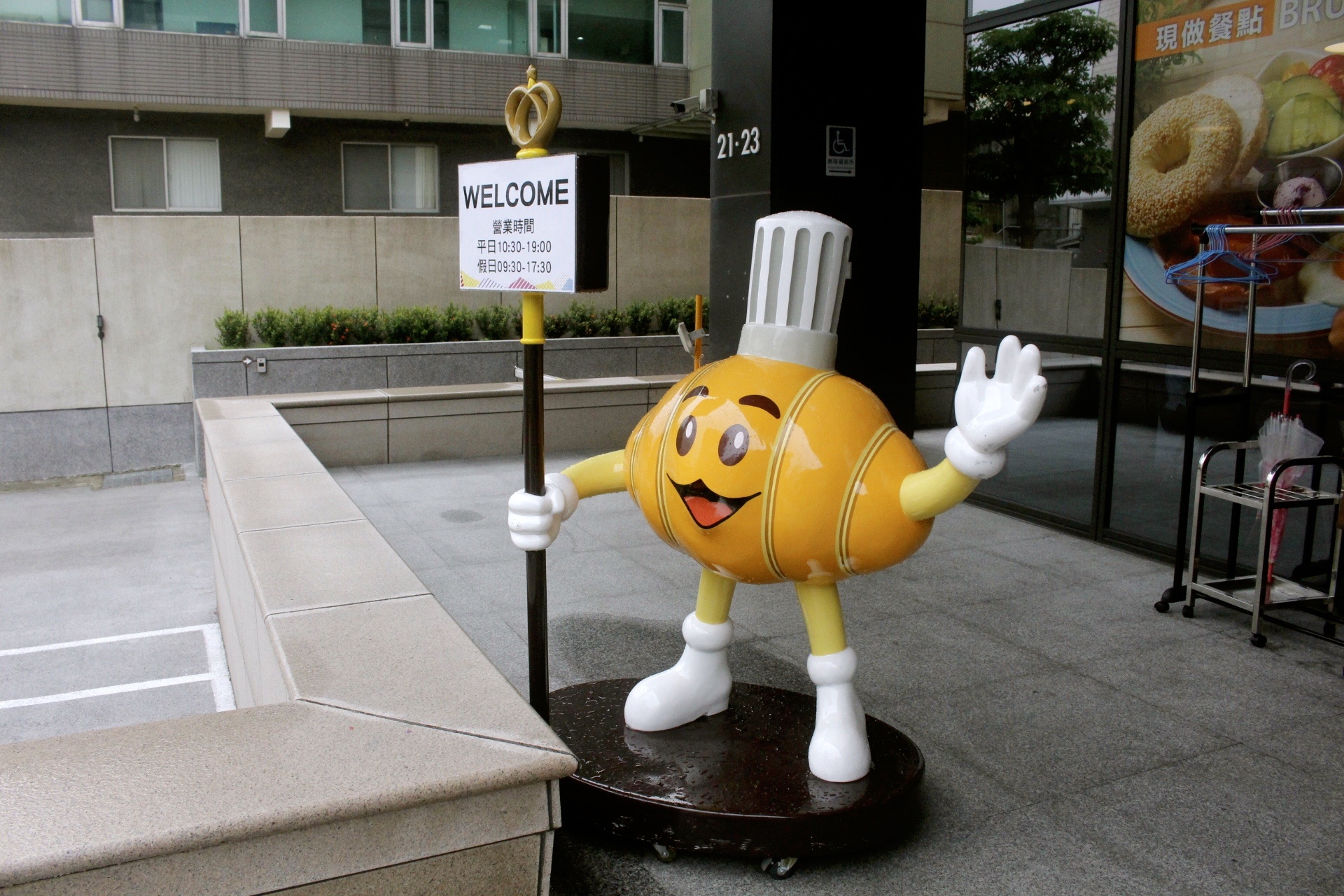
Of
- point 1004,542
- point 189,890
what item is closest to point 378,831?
point 189,890

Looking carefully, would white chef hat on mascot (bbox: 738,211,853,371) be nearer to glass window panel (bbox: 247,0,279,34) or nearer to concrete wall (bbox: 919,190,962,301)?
concrete wall (bbox: 919,190,962,301)

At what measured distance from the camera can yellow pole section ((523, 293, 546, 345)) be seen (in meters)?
3.56

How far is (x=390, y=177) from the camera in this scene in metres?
19.6

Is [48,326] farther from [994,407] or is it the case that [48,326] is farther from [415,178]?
[994,407]

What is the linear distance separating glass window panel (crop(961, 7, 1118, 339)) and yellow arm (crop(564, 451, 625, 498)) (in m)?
5.14

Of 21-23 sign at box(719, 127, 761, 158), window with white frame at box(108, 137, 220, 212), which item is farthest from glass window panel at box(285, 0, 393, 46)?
21-23 sign at box(719, 127, 761, 158)

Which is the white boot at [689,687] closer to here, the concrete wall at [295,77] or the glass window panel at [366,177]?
the concrete wall at [295,77]

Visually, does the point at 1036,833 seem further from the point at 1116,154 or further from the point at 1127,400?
the point at 1116,154

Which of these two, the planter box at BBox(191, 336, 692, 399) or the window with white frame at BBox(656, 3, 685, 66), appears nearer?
the planter box at BBox(191, 336, 692, 399)

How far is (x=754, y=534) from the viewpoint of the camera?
355 centimetres

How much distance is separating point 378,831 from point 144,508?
30.4ft

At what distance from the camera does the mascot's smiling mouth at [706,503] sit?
354 centimetres

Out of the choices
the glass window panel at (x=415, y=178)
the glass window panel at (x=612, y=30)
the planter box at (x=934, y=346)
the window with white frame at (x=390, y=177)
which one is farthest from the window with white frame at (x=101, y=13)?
the planter box at (x=934, y=346)

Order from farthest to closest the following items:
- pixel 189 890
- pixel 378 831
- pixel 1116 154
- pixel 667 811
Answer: pixel 1116 154 → pixel 667 811 → pixel 378 831 → pixel 189 890
